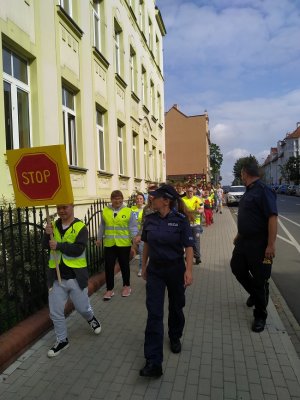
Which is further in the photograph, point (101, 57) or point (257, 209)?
point (101, 57)

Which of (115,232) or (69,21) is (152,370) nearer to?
(115,232)

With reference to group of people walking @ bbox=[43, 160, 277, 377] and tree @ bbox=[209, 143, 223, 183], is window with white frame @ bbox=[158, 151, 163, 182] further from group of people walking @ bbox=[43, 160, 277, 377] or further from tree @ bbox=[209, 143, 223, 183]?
tree @ bbox=[209, 143, 223, 183]

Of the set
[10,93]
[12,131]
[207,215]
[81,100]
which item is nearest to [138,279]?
[12,131]

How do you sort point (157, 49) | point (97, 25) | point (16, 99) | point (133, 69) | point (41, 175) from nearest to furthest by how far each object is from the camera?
point (41, 175) → point (16, 99) → point (97, 25) → point (133, 69) → point (157, 49)

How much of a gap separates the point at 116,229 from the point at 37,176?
2.16 m

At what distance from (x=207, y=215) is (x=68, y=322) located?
12864 millimetres

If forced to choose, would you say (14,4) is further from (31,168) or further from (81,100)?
(31,168)

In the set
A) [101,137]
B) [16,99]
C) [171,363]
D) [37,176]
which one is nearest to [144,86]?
[101,137]

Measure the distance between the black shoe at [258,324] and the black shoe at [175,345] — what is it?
1055 mm

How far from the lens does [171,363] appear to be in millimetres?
3768

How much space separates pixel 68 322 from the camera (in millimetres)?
4957

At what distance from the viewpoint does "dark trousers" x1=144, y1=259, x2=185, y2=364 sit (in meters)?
3.57

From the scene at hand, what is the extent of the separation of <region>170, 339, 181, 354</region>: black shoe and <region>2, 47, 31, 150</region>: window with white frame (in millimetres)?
4698

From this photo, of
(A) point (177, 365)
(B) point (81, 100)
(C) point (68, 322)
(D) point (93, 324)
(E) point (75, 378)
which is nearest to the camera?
(E) point (75, 378)
